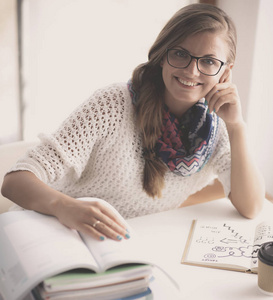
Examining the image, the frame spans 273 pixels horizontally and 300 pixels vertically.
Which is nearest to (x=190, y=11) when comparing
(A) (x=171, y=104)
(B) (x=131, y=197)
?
(A) (x=171, y=104)

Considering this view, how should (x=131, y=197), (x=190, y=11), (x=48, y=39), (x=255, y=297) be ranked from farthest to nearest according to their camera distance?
(x=48, y=39)
(x=131, y=197)
(x=190, y=11)
(x=255, y=297)

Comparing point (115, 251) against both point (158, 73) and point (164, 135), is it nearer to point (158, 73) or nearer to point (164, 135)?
point (164, 135)

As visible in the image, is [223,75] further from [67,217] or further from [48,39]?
[48,39]

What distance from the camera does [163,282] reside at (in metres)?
0.97

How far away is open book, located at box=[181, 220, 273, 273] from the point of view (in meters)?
1.04

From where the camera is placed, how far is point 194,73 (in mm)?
1303

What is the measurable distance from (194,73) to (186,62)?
47 millimetres

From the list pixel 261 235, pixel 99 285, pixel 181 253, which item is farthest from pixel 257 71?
pixel 99 285

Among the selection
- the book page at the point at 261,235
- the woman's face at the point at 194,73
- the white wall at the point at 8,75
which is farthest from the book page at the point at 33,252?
the white wall at the point at 8,75

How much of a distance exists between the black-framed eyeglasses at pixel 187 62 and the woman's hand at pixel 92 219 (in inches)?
22.8

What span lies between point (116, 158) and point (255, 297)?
0.64m

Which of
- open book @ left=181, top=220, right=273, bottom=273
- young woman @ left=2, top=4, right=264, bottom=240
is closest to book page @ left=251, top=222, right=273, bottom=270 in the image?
open book @ left=181, top=220, right=273, bottom=273

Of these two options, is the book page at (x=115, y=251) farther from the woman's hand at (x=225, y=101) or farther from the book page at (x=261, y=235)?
the woman's hand at (x=225, y=101)

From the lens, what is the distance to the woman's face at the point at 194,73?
128cm
